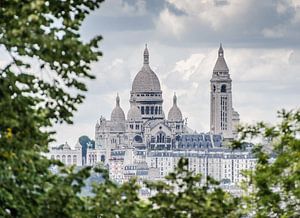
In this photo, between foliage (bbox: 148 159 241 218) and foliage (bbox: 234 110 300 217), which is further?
foliage (bbox: 234 110 300 217)

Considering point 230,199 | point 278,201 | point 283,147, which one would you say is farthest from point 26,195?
point 283,147

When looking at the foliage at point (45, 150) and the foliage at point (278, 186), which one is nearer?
the foliage at point (45, 150)

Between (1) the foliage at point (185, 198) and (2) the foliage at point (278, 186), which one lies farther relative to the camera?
(2) the foliage at point (278, 186)

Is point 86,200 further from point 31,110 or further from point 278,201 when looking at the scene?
point 278,201

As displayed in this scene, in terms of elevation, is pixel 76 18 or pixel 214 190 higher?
pixel 76 18

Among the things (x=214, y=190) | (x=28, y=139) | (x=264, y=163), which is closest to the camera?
(x=28, y=139)

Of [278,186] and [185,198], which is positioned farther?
[278,186]

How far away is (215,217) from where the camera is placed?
12.4 m

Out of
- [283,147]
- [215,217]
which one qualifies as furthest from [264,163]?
Result: [215,217]

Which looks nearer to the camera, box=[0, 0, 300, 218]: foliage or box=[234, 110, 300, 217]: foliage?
box=[0, 0, 300, 218]: foliage

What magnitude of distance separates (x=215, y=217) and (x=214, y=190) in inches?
21.2

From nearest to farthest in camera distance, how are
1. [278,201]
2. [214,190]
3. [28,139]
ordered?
[28,139] → [214,190] → [278,201]

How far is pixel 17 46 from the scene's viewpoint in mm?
11938

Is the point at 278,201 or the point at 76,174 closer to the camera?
the point at 76,174
